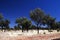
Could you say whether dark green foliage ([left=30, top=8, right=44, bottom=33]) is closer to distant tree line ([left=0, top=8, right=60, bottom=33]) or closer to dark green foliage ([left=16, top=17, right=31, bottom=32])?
distant tree line ([left=0, top=8, right=60, bottom=33])

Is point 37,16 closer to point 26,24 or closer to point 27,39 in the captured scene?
point 26,24

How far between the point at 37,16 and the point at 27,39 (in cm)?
2858

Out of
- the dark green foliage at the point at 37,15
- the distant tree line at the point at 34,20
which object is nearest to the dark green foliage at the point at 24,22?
the distant tree line at the point at 34,20

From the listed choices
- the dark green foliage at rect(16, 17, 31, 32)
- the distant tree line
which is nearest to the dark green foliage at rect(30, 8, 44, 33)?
the distant tree line

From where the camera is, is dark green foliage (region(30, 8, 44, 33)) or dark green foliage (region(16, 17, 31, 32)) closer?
dark green foliage (region(30, 8, 44, 33))

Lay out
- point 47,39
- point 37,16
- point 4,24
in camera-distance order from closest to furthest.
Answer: point 47,39 < point 37,16 < point 4,24

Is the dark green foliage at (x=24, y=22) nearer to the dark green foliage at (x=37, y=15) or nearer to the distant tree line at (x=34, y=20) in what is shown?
the distant tree line at (x=34, y=20)

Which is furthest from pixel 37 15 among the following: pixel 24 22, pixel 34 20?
pixel 24 22

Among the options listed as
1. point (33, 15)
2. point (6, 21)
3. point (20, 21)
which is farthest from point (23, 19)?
point (33, 15)

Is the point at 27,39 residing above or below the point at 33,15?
below

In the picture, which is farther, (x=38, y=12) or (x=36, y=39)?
(x=38, y=12)

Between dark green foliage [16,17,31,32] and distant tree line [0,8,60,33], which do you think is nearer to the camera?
distant tree line [0,8,60,33]

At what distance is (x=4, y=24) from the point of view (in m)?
75.7

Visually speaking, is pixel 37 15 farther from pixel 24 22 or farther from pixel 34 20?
pixel 24 22
